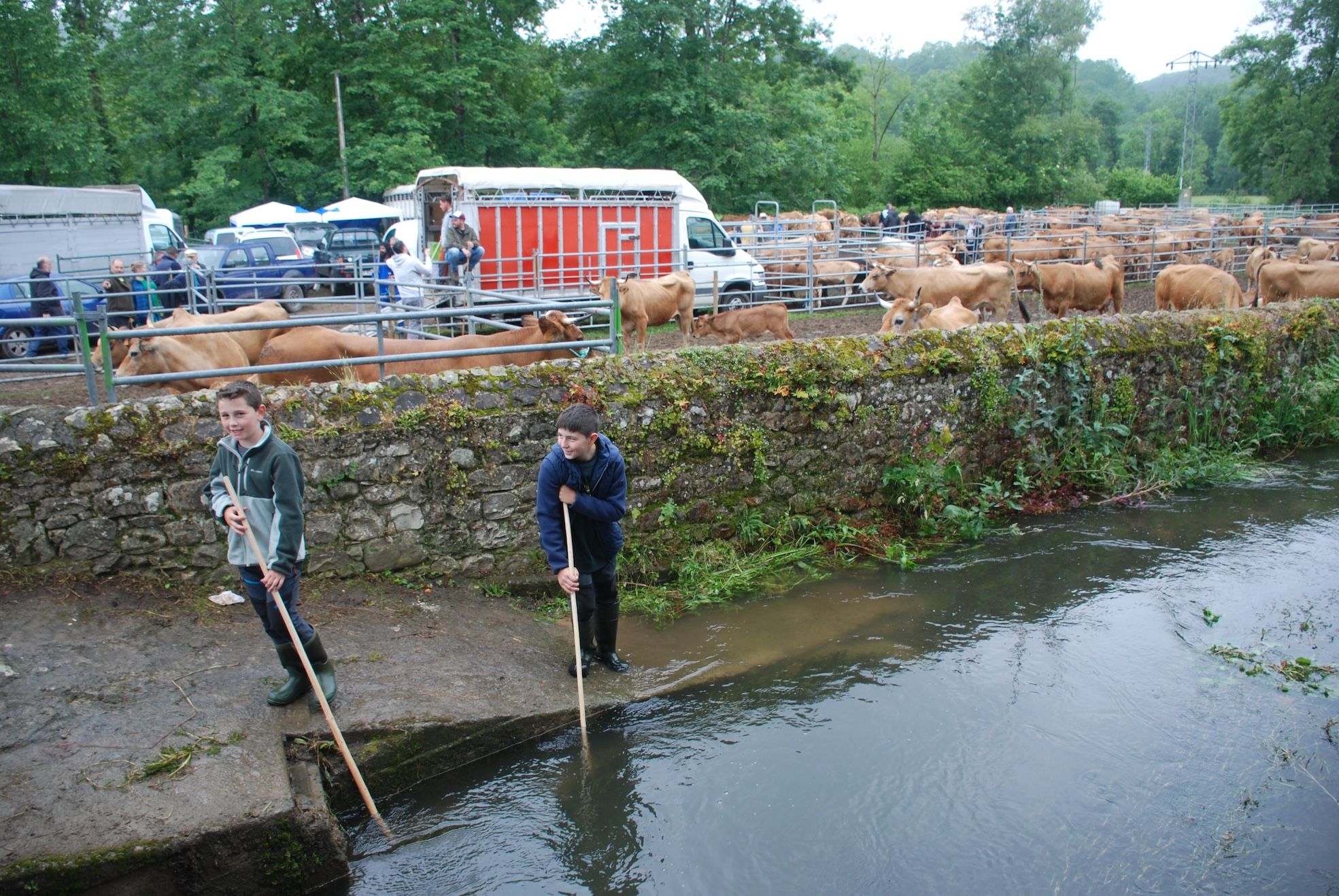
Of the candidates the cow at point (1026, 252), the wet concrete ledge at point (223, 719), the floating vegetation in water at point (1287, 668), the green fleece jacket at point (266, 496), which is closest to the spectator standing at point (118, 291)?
the wet concrete ledge at point (223, 719)

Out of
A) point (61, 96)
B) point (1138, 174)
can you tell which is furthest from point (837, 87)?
point (61, 96)

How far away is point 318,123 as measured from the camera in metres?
34.3

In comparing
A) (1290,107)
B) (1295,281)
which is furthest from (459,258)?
(1290,107)

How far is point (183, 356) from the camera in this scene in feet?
29.5

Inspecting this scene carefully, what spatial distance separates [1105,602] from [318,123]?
34196 mm

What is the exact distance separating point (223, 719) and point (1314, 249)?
2712 centimetres

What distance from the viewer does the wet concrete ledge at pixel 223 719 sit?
12.0 feet

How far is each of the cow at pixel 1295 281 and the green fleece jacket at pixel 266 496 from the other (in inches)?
603

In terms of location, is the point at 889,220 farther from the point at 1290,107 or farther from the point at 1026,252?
the point at 1290,107

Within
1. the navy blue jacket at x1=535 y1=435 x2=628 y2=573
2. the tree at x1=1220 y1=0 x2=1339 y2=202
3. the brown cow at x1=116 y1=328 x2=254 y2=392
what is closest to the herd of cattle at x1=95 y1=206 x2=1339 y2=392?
the brown cow at x1=116 y1=328 x2=254 y2=392

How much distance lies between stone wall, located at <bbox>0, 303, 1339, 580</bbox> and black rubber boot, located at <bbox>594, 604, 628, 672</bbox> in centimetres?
115

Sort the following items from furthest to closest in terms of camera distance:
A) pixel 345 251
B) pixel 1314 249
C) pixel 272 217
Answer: pixel 272 217, pixel 1314 249, pixel 345 251

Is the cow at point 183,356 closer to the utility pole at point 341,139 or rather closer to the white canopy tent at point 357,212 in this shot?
the white canopy tent at point 357,212

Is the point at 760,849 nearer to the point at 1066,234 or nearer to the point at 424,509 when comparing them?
the point at 424,509
